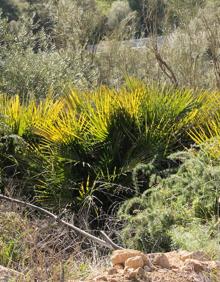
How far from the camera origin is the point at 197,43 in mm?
14445

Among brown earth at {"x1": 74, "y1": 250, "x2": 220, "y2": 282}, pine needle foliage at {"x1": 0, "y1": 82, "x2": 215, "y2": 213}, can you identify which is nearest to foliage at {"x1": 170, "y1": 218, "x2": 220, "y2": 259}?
brown earth at {"x1": 74, "y1": 250, "x2": 220, "y2": 282}

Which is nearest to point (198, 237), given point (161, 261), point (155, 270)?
point (161, 261)

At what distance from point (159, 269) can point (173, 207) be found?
6.56ft

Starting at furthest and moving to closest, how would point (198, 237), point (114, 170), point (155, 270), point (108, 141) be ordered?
point (108, 141), point (114, 170), point (198, 237), point (155, 270)

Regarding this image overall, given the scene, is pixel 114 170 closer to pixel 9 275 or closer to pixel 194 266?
pixel 194 266

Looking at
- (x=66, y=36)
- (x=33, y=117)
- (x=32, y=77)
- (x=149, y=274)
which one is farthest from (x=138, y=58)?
(x=149, y=274)

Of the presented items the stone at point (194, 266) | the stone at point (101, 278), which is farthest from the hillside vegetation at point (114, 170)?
the stone at point (194, 266)

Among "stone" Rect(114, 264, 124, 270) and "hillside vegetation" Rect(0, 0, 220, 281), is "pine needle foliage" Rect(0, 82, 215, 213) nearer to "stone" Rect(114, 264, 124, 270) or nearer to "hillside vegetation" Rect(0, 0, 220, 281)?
"hillside vegetation" Rect(0, 0, 220, 281)

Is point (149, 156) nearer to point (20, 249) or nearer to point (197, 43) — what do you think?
point (20, 249)

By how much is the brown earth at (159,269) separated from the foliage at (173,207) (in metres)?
1.09

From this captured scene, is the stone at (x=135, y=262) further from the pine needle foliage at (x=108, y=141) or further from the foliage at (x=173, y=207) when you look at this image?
the pine needle foliage at (x=108, y=141)

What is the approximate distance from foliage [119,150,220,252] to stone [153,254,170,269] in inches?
43.4

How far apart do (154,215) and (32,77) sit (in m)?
7.29

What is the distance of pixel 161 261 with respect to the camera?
417 cm
